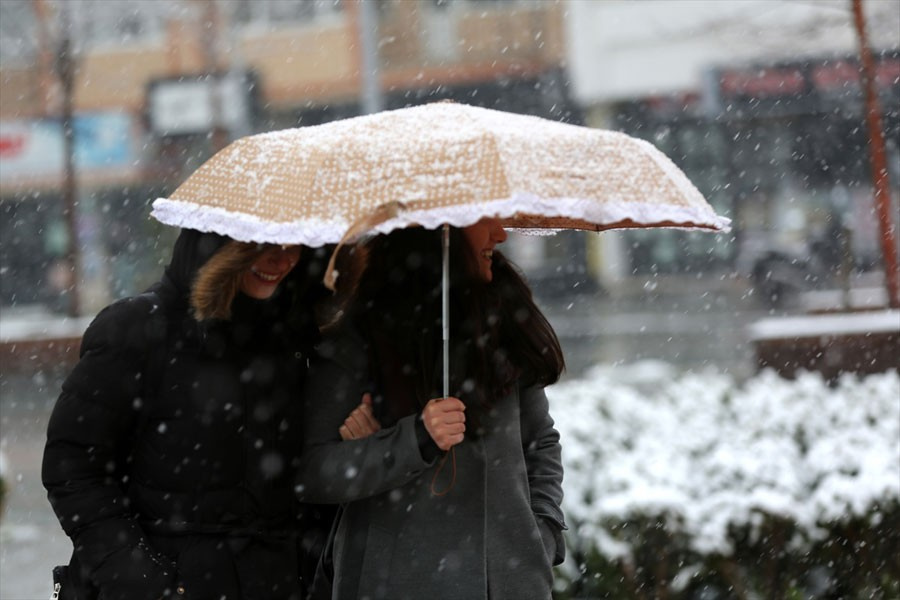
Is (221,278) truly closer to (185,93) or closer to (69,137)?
(69,137)

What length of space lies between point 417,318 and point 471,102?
82.4ft

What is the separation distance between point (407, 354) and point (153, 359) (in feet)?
1.97

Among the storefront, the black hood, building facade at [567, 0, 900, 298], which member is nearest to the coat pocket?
the black hood

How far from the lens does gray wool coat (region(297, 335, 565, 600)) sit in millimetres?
2945

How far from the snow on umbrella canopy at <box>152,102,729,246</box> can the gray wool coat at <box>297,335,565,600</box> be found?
468 millimetres

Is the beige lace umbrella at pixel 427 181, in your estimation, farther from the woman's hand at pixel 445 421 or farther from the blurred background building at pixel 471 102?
the blurred background building at pixel 471 102

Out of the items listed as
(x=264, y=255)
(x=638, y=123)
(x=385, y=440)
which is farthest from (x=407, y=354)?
(x=638, y=123)

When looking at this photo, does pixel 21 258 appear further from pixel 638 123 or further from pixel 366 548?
pixel 366 548

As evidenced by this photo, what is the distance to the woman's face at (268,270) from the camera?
291cm

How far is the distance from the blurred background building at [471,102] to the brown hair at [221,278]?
2024 cm

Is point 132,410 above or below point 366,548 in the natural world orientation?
above

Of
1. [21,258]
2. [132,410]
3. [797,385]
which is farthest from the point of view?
[21,258]

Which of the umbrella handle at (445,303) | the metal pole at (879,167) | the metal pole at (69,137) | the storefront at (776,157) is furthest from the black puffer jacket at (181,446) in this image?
the storefront at (776,157)

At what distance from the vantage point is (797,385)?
7.86 meters
